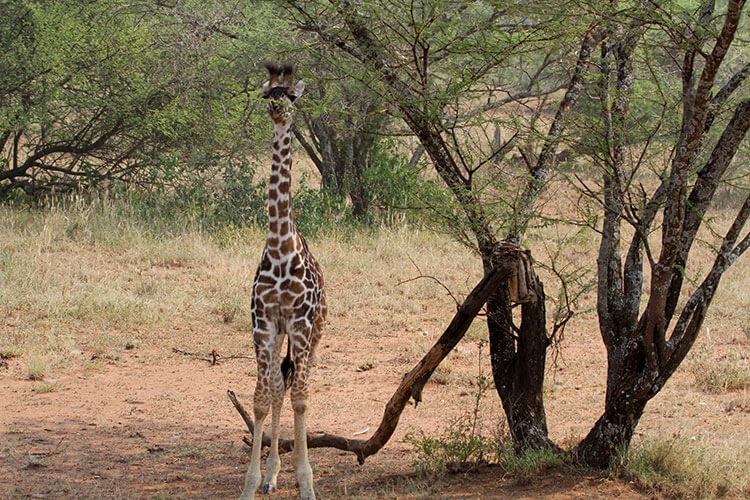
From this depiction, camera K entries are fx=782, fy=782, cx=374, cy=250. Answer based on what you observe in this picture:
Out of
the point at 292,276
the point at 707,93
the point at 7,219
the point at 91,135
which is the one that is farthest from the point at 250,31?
the point at 707,93

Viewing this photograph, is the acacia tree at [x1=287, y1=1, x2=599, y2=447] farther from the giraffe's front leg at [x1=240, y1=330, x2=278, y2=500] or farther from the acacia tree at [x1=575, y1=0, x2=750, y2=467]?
the giraffe's front leg at [x1=240, y1=330, x2=278, y2=500]

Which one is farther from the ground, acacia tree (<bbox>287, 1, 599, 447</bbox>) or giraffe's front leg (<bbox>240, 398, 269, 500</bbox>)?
acacia tree (<bbox>287, 1, 599, 447</bbox>)

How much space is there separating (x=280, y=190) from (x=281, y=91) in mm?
635

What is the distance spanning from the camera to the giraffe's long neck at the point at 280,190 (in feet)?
16.5

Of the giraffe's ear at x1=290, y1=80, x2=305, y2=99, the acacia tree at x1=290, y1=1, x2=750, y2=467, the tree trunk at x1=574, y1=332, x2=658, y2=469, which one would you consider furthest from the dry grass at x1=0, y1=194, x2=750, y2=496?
the giraffe's ear at x1=290, y1=80, x2=305, y2=99

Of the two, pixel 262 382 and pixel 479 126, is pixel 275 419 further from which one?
pixel 479 126

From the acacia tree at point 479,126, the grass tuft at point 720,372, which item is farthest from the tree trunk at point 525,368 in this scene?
the grass tuft at point 720,372

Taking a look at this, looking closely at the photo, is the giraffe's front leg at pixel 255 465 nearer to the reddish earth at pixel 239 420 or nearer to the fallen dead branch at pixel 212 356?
the reddish earth at pixel 239 420

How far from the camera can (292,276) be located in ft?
16.5

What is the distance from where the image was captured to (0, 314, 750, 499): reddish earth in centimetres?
506

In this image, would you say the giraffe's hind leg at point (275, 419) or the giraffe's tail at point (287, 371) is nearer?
the giraffe's hind leg at point (275, 419)

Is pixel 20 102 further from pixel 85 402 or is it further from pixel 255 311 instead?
pixel 255 311

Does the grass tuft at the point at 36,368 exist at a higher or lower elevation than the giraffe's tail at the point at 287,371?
lower

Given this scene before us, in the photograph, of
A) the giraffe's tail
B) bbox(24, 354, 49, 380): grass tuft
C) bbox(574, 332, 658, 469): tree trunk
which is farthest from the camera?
bbox(24, 354, 49, 380): grass tuft
